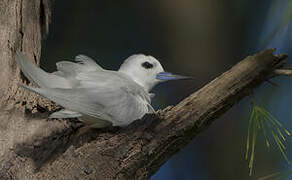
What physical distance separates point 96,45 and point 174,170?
1.24 meters

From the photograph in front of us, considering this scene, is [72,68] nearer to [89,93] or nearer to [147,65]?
[89,93]

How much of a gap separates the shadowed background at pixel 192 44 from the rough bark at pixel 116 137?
1420 mm

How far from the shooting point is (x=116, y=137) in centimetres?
135

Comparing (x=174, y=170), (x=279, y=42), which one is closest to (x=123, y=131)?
(x=279, y=42)

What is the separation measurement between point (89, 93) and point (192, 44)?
5.11ft

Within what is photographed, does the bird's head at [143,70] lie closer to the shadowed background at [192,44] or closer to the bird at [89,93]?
the bird at [89,93]

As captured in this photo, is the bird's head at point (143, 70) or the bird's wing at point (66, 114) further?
the bird's head at point (143, 70)

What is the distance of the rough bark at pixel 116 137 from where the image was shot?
1.31 meters

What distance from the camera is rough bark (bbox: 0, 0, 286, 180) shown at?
1.31 metres

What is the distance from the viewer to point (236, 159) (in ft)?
9.77

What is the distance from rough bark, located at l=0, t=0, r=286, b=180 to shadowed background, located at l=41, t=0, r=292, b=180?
1420mm

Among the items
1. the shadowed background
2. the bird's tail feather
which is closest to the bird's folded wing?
the bird's tail feather

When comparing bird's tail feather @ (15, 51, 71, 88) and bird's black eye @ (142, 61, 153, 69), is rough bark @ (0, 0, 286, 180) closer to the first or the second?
bird's tail feather @ (15, 51, 71, 88)

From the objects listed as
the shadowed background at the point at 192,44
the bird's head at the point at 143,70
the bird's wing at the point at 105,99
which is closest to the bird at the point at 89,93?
the bird's wing at the point at 105,99
